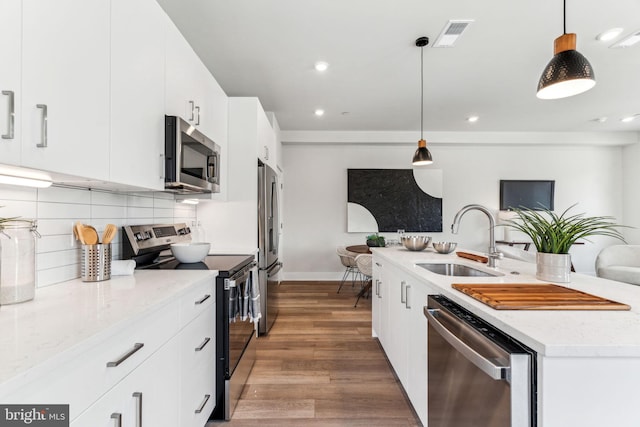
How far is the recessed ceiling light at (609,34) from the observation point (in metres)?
2.48

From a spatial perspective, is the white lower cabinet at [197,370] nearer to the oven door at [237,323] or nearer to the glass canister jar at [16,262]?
the oven door at [237,323]

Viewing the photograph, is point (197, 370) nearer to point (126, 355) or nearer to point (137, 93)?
point (126, 355)

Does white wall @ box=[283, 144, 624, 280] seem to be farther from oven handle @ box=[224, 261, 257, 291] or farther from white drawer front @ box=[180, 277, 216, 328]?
white drawer front @ box=[180, 277, 216, 328]

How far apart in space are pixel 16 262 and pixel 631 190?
8.13 meters

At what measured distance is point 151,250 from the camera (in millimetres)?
2021

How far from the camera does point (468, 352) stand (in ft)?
3.38

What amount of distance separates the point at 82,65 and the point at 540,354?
67.8 inches

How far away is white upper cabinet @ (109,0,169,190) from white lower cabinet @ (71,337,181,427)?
77 cm

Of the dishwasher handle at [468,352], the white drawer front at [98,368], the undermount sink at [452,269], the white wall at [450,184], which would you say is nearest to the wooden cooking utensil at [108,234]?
the white drawer front at [98,368]

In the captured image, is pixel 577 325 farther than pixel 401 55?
No

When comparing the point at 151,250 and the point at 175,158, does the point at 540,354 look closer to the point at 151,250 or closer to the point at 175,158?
the point at 175,158

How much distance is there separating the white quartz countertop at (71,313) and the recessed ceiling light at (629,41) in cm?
374

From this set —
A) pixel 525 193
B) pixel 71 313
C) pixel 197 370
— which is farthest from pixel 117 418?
pixel 525 193

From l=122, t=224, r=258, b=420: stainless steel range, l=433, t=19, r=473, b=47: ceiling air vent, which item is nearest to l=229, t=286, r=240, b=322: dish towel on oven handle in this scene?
l=122, t=224, r=258, b=420: stainless steel range
